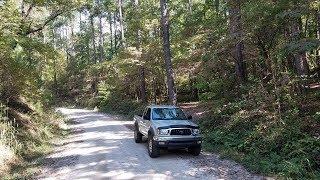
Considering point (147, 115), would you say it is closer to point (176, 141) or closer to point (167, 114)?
point (167, 114)

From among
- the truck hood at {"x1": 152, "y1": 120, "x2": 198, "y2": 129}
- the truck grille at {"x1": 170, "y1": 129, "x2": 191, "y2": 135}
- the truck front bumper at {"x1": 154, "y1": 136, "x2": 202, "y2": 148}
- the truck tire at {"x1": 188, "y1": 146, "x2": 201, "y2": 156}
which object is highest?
the truck hood at {"x1": 152, "y1": 120, "x2": 198, "y2": 129}

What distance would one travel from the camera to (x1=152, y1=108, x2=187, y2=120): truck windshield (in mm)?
13734

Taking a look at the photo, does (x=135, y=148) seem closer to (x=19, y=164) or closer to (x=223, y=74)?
(x=19, y=164)

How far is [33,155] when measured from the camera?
14570mm

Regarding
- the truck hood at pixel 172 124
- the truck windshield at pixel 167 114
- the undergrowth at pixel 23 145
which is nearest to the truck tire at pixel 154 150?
the truck hood at pixel 172 124

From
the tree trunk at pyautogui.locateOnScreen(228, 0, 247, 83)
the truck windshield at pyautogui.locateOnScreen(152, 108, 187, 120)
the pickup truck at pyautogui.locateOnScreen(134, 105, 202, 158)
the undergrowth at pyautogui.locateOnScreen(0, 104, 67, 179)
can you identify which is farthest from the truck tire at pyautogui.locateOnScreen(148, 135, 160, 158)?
the tree trunk at pyautogui.locateOnScreen(228, 0, 247, 83)

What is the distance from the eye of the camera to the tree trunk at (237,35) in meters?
17.0

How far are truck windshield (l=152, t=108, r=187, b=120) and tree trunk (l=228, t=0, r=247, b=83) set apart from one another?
483 centimetres

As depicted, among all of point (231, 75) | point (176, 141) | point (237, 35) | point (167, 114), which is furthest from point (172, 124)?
point (231, 75)

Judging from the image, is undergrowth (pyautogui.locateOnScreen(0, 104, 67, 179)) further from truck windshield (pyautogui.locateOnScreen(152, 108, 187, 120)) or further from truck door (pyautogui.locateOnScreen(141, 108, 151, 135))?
truck windshield (pyautogui.locateOnScreen(152, 108, 187, 120))

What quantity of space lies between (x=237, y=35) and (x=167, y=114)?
5.43 metres

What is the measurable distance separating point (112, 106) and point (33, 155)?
25318 millimetres

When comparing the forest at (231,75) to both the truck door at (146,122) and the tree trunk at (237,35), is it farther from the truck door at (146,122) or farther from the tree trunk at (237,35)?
A: the truck door at (146,122)

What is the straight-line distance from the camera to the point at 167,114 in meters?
14.0
